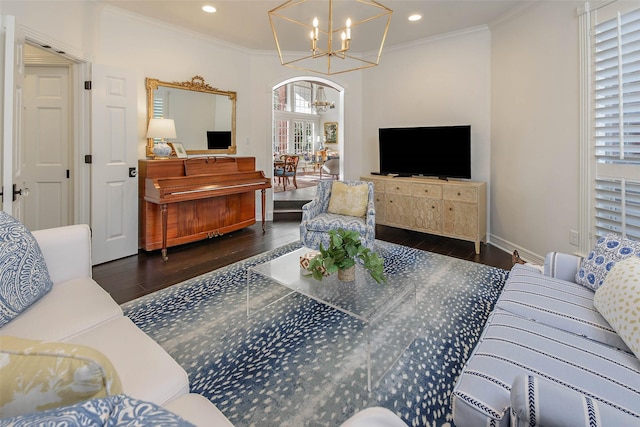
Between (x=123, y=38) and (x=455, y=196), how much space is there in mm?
4419

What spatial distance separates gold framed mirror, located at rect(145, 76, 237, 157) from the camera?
13.8ft

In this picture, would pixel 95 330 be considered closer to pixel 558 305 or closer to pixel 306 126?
pixel 558 305

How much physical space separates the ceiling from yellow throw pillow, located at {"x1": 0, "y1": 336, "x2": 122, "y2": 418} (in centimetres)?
391

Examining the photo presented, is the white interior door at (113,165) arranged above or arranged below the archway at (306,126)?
below

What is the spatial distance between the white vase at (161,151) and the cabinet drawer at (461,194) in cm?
356

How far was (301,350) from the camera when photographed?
199 cm

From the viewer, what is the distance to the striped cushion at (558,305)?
1477 mm

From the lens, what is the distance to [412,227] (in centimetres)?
454

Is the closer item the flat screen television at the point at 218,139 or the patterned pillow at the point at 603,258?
the patterned pillow at the point at 603,258

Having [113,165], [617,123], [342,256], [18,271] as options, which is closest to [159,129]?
[113,165]

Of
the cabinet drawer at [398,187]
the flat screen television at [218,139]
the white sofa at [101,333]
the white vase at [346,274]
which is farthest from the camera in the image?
the flat screen television at [218,139]

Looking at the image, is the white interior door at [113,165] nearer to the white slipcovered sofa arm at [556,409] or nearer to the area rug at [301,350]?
the area rug at [301,350]

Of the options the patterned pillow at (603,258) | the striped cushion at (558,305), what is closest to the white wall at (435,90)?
the patterned pillow at (603,258)

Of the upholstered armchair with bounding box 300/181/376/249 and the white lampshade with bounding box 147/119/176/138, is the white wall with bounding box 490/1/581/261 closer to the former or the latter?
the upholstered armchair with bounding box 300/181/376/249
